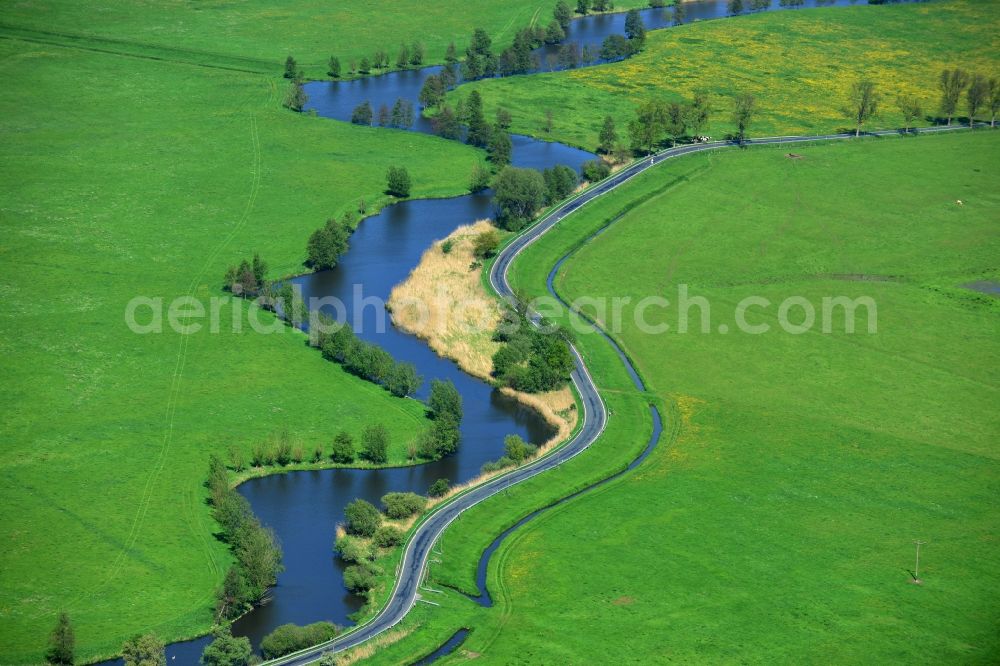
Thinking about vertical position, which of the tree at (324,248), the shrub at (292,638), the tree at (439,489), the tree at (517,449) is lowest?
the shrub at (292,638)

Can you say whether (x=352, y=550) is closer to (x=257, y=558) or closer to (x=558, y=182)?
(x=257, y=558)

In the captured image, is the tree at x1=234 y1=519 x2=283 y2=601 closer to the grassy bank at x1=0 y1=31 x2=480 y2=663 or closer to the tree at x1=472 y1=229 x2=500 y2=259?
Result: the grassy bank at x1=0 y1=31 x2=480 y2=663

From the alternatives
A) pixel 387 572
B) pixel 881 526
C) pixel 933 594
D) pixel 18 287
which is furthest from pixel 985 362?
pixel 18 287

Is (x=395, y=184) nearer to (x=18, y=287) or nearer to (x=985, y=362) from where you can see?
(x=18, y=287)

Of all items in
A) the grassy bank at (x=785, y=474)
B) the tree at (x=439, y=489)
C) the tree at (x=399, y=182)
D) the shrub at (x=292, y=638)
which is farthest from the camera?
the tree at (x=399, y=182)

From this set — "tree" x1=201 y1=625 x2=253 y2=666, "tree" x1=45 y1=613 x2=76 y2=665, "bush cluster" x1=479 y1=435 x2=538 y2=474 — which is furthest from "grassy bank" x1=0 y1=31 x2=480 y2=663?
"bush cluster" x1=479 y1=435 x2=538 y2=474

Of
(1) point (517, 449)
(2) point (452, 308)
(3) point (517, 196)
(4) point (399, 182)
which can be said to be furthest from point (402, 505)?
(4) point (399, 182)

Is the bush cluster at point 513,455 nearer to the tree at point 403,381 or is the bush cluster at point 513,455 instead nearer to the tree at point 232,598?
the tree at point 403,381

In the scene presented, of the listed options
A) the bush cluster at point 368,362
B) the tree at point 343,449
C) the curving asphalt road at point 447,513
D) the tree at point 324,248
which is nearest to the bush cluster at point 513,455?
the curving asphalt road at point 447,513
